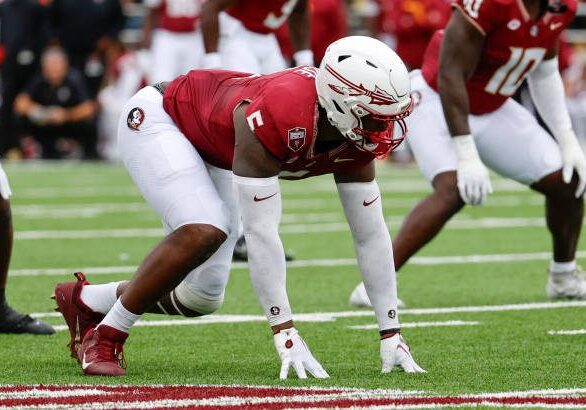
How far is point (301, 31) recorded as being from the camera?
8859 mm

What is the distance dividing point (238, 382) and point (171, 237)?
533 mm

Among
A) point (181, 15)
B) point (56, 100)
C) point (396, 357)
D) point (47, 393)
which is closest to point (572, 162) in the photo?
point (396, 357)

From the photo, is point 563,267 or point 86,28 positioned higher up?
point 563,267

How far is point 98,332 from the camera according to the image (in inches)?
201

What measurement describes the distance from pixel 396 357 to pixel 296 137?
0.81 meters

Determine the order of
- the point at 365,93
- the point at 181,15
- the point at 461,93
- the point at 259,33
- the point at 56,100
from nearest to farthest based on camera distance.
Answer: the point at 365,93
the point at 461,93
the point at 259,33
the point at 181,15
the point at 56,100

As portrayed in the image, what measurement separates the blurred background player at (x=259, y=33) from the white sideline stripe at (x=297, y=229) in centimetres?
165

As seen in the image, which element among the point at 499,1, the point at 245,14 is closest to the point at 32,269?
the point at 245,14

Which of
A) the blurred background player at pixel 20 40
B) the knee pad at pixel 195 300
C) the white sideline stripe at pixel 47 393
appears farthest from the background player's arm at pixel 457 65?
the blurred background player at pixel 20 40

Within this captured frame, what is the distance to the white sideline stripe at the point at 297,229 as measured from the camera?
33.4ft

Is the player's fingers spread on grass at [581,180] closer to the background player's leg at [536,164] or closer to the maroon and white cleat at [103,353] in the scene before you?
the background player's leg at [536,164]

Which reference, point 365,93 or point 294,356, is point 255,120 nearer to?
point 365,93

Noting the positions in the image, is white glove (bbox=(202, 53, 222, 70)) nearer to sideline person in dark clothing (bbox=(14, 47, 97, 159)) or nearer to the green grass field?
the green grass field

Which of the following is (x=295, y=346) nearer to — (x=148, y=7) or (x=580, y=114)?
(x=148, y=7)
